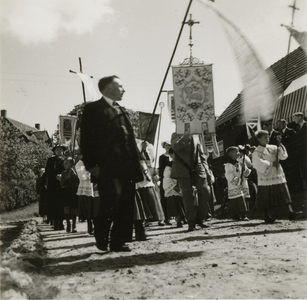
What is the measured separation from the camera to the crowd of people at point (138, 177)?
15.5 feet

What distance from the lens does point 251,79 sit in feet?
17.5

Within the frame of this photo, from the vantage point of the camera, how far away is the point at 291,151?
973cm

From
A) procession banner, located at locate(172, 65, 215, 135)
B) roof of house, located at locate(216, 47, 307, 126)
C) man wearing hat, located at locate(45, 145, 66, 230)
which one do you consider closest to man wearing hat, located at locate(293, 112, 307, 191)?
procession banner, located at locate(172, 65, 215, 135)

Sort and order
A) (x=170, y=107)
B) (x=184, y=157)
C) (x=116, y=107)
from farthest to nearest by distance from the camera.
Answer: (x=170, y=107)
(x=184, y=157)
(x=116, y=107)

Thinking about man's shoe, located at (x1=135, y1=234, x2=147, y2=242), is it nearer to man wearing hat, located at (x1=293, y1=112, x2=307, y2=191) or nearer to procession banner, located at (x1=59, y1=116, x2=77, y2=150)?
man wearing hat, located at (x1=293, y1=112, x2=307, y2=191)

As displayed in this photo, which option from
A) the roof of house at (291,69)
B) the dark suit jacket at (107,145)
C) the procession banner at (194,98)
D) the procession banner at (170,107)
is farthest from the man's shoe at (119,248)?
the procession banner at (170,107)

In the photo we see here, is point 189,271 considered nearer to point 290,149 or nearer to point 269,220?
point 269,220

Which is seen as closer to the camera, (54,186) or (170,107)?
(54,186)

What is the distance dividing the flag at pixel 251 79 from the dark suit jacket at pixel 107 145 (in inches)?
63.2

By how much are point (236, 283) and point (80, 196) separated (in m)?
6.17

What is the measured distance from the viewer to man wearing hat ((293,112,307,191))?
927 centimetres

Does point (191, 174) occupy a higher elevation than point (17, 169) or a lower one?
lower

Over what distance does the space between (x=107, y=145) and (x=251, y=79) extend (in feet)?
6.31

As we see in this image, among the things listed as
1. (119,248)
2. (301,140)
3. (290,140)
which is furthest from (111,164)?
(290,140)
